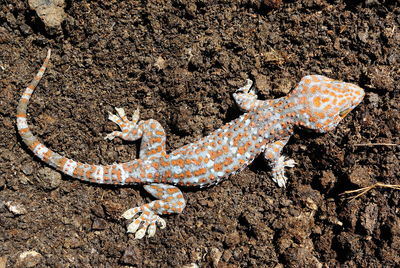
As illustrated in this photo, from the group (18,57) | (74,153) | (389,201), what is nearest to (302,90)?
(389,201)

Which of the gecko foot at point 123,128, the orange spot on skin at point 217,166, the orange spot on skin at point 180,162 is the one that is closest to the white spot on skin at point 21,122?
the gecko foot at point 123,128

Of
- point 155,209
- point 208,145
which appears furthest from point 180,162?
point 155,209

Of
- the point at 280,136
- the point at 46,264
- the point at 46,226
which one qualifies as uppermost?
the point at 280,136

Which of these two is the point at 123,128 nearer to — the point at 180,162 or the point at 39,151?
the point at 180,162

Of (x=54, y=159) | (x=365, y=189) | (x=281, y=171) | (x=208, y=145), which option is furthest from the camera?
(x=281, y=171)

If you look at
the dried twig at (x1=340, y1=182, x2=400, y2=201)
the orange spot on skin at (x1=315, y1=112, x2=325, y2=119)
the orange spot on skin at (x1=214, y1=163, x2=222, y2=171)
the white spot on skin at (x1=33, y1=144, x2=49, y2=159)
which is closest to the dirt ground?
the dried twig at (x1=340, y1=182, x2=400, y2=201)

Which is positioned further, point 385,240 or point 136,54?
point 136,54

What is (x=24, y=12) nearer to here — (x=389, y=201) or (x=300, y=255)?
(x=300, y=255)

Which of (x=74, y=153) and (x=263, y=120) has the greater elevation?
(x=263, y=120)
